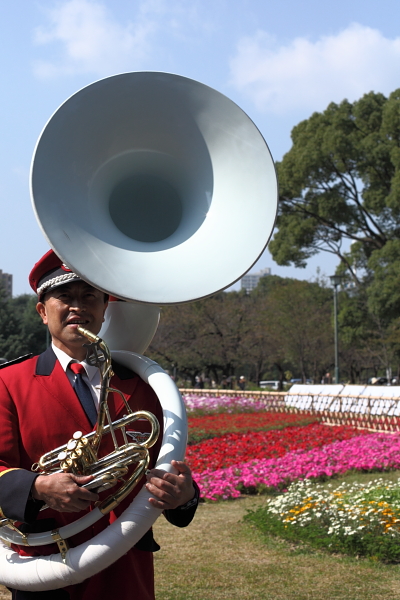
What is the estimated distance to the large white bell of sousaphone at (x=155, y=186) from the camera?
2.11 meters

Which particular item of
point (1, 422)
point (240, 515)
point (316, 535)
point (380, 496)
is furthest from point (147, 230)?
point (240, 515)

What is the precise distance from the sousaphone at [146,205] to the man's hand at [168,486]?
1.2 inches

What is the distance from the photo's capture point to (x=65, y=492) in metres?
1.89

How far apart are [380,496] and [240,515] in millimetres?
1499

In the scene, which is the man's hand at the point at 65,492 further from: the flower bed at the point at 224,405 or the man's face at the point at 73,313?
the flower bed at the point at 224,405

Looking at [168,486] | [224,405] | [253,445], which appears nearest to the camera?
[168,486]

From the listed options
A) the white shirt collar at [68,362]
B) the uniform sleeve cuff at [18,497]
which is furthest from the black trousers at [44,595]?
the white shirt collar at [68,362]

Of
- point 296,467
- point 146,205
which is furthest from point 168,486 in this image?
point 296,467

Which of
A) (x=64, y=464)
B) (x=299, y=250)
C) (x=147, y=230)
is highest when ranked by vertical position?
(x=299, y=250)

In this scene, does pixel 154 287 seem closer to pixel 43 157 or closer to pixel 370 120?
pixel 43 157

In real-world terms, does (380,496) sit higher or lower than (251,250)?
lower

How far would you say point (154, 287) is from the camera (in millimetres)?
2107

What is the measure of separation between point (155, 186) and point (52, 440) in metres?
0.92

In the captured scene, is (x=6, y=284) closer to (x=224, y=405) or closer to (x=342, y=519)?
(x=224, y=405)
